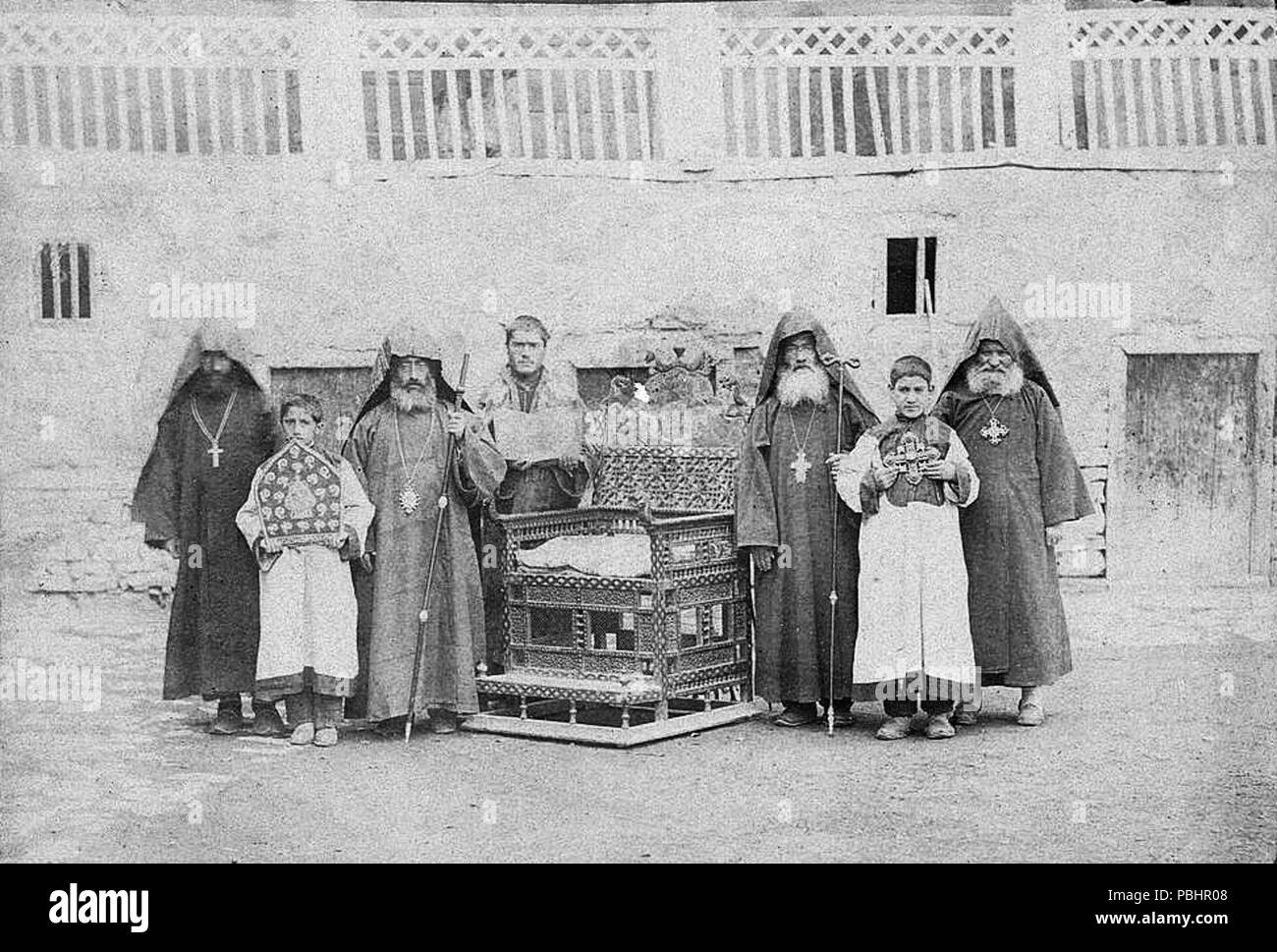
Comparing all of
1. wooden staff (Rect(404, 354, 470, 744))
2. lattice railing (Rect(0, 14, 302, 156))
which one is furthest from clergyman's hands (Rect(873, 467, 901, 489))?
lattice railing (Rect(0, 14, 302, 156))

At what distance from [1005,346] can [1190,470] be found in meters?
0.80

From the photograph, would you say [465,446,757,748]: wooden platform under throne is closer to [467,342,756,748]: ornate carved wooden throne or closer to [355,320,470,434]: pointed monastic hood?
[467,342,756,748]: ornate carved wooden throne

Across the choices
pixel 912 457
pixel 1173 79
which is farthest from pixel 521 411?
pixel 1173 79

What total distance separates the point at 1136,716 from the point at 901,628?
89 cm

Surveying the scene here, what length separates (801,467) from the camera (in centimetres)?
600

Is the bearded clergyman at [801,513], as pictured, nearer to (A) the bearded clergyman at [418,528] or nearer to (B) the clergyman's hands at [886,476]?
(B) the clergyman's hands at [886,476]

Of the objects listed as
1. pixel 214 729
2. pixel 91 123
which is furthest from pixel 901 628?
pixel 91 123

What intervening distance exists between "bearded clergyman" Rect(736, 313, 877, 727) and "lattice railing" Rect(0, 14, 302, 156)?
178 centimetres

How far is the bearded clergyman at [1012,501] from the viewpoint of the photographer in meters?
5.95

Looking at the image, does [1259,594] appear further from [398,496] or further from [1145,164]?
[398,496]

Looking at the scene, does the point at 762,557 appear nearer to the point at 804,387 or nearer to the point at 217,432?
the point at 804,387

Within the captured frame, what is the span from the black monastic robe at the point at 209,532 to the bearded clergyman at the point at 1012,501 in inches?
89.1

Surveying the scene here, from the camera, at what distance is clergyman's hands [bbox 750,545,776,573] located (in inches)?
237

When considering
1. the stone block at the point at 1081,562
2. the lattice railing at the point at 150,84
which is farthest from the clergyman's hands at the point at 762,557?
the lattice railing at the point at 150,84
